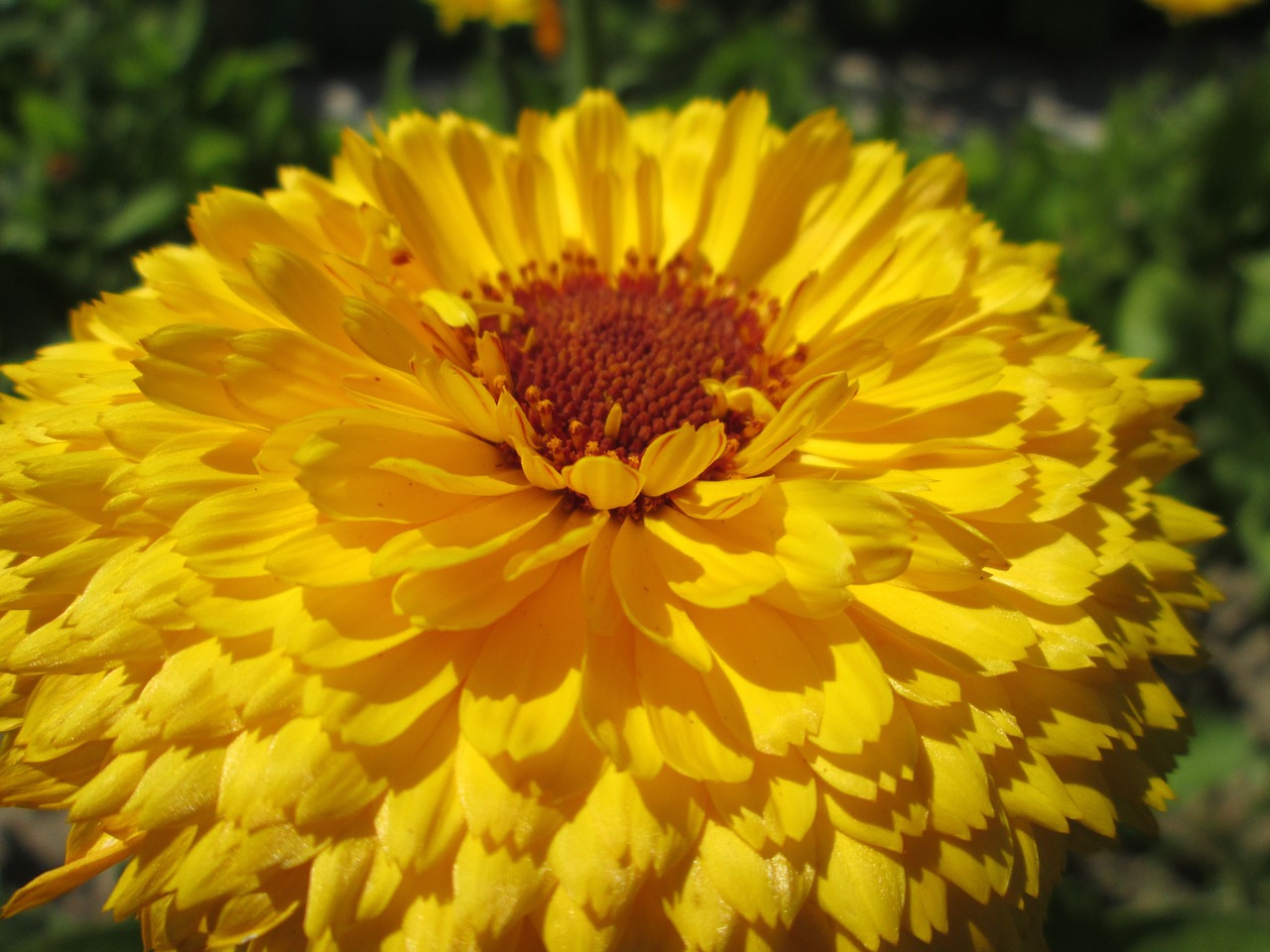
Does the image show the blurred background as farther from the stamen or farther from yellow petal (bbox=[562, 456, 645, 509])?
yellow petal (bbox=[562, 456, 645, 509])

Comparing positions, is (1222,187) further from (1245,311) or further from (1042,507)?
(1042,507)

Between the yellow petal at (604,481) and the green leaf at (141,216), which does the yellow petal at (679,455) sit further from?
the green leaf at (141,216)

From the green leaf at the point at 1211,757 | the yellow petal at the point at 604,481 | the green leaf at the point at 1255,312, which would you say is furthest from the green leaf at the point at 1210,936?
the green leaf at the point at 1255,312

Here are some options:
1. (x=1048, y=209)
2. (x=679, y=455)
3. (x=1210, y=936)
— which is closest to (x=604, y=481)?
(x=679, y=455)

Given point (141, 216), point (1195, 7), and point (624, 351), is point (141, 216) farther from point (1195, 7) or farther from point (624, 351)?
point (1195, 7)

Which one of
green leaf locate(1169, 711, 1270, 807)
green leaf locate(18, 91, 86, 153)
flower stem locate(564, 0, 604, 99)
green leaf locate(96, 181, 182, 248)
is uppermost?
flower stem locate(564, 0, 604, 99)

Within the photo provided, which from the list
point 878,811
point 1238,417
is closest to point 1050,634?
point 878,811

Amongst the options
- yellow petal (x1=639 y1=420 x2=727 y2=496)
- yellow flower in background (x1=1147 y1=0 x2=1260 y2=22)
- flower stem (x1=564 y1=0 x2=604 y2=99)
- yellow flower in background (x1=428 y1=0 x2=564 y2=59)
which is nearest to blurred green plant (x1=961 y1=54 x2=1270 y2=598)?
yellow flower in background (x1=1147 y1=0 x2=1260 y2=22)
